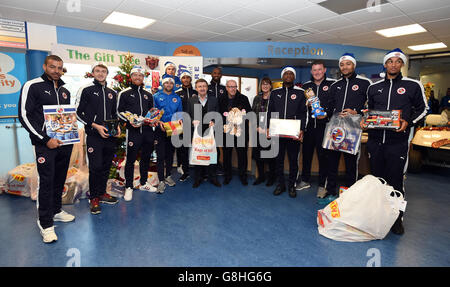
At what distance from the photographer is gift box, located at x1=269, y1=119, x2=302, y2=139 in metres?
3.30

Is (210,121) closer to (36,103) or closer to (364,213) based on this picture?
(36,103)

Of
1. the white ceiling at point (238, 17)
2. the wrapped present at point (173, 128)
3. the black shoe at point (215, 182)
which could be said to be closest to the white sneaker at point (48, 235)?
the wrapped present at point (173, 128)

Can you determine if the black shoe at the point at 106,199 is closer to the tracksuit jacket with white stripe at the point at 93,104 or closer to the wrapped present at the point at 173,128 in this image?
the tracksuit jacket with white stripe at the point at 93,104

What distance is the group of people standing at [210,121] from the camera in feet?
7.79

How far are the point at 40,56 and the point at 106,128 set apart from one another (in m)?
4.19

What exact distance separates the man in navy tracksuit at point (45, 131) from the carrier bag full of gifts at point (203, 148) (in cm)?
163

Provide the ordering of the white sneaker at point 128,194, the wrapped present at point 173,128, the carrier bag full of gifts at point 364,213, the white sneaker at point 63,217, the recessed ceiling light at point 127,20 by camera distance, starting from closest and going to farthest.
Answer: the carrier bag full of gifts at point 364,213 → the white sneaker at point 63,217 → the white sneaker at point 128,194 → the wrapped present at point 173,128 → the recessed ceiling light at point 127,20

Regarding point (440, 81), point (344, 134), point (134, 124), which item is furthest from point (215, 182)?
point (440, 81)

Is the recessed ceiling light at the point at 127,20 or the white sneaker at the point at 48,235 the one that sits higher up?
the recessed ceiling light at the point at 127,20

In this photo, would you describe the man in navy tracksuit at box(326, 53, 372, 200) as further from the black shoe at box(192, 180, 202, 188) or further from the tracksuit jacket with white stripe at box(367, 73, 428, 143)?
the black shoe at box(192, 180, 202, 188)

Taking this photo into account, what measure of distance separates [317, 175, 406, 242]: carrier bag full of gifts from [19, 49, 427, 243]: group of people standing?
313 millimetres

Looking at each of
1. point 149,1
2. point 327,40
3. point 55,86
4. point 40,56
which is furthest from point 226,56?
point 55,86
